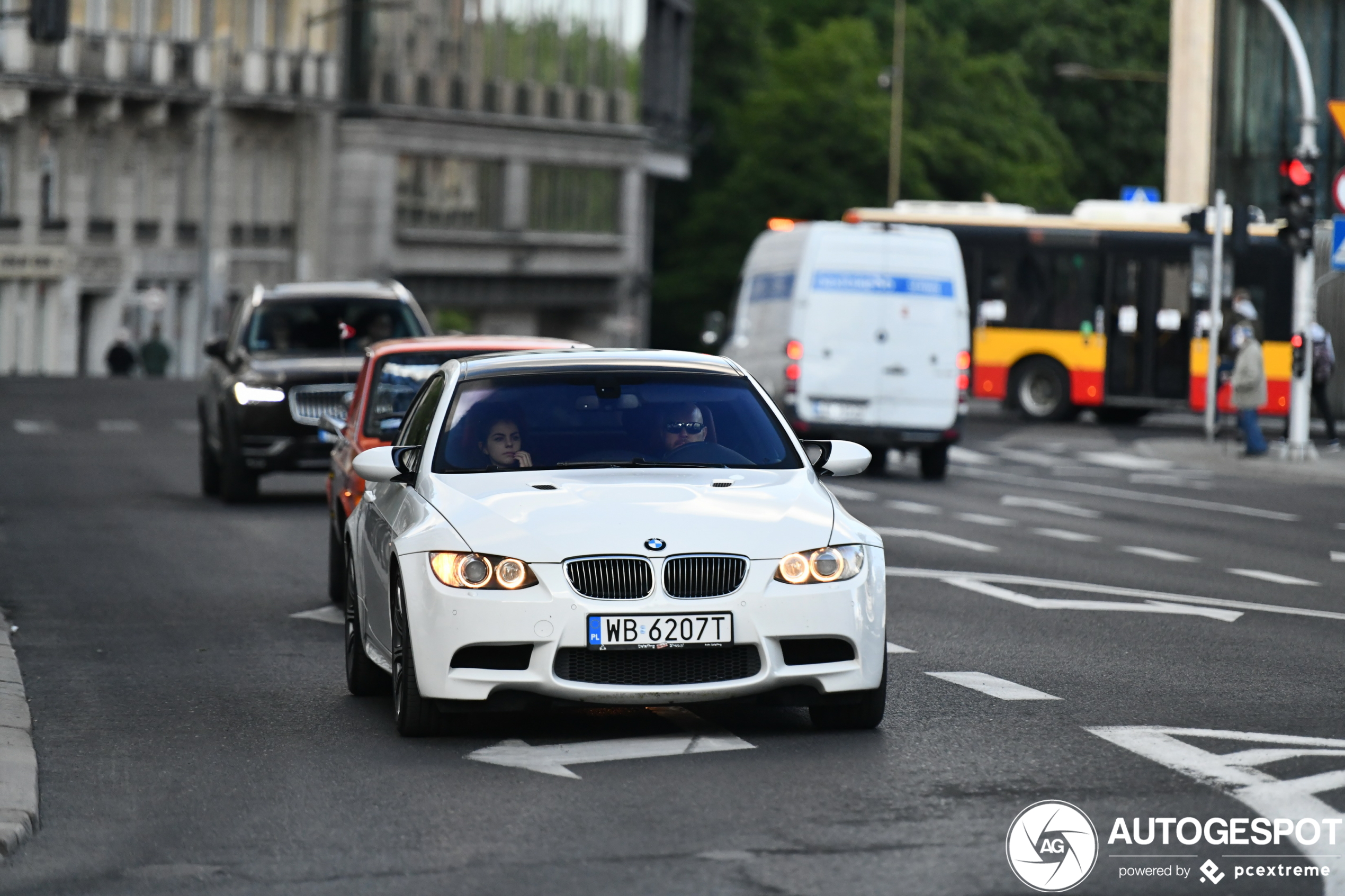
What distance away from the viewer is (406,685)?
920 centimetres

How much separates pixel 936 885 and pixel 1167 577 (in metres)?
10.1

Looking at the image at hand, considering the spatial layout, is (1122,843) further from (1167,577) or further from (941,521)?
(941,521)

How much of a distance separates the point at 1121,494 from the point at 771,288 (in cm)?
529

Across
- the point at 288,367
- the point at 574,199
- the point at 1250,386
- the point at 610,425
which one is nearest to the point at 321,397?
the point at 288,367

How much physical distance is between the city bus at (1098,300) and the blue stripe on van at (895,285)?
12627 mm

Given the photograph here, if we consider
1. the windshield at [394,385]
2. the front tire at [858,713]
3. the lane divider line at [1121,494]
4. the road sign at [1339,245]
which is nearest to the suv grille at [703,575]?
the front tire at [858,713]

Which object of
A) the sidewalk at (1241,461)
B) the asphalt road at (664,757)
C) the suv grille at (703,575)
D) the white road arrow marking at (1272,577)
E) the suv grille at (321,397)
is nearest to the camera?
the asphalt road at (664,757)

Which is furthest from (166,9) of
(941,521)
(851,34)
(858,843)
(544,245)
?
(858,843)

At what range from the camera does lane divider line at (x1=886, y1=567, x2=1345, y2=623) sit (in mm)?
14172

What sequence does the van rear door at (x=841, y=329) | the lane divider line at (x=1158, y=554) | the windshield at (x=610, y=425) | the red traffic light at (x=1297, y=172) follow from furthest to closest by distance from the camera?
the red traffic light at (x=1297, y=172) < the van rear door at (x=841, y=329) < the lane divider line at (x=1158, y=554) < the windshield at (x=610, y=425)

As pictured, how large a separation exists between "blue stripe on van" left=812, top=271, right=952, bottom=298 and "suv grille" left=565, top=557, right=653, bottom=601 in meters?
19.6

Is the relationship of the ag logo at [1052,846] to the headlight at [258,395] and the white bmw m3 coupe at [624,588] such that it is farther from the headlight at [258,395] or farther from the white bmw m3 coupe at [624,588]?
the headlight at [258,395]

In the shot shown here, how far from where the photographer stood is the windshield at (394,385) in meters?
15.0

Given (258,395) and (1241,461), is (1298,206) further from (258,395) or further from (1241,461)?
(258,395)
